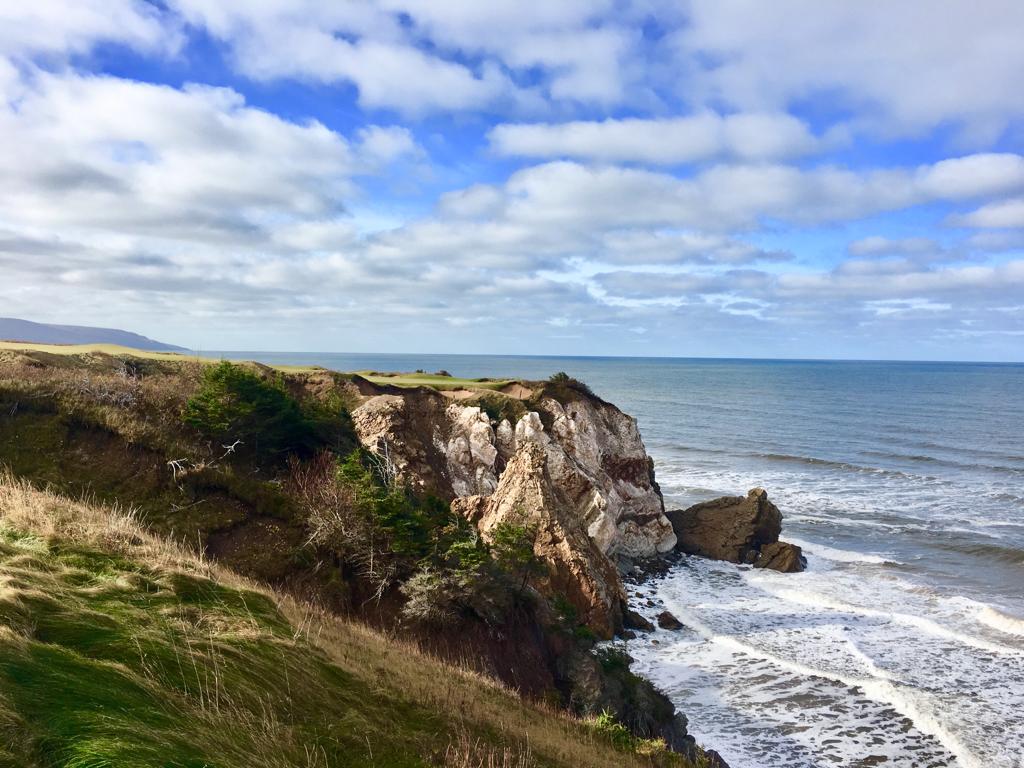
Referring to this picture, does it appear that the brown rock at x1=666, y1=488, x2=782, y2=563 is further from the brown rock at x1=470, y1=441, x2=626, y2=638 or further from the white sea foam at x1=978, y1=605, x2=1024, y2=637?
the brown rock at x1=470, y1=441, x2=626, y2=638

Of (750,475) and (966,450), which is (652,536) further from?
(966,450)

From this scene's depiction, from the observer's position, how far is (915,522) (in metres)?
38.2

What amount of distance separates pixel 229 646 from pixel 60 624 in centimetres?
168

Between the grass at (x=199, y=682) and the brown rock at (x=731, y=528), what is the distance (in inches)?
968

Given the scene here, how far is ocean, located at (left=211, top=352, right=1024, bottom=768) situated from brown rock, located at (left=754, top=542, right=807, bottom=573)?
508mm

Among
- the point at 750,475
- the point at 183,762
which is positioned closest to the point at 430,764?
the point at 183,762

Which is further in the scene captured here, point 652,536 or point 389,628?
point 652,536

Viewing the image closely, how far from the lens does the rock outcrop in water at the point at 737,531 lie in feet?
107

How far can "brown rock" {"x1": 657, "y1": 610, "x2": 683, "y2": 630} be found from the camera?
78.8 ft

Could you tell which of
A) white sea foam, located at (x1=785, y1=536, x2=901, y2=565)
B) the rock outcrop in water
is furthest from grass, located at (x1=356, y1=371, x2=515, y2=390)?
white sea foam, located at (x1=785, y1=536, x2=901, y2=565)

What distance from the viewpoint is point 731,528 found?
34.4 metres

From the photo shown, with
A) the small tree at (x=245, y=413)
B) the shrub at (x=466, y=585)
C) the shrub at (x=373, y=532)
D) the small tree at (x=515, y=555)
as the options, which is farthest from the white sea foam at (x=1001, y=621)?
the small tree at (x=245, y=413)

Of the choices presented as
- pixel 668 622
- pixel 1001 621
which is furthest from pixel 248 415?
pixel 1001 621

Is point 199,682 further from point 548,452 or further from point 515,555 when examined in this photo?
point 548,452
